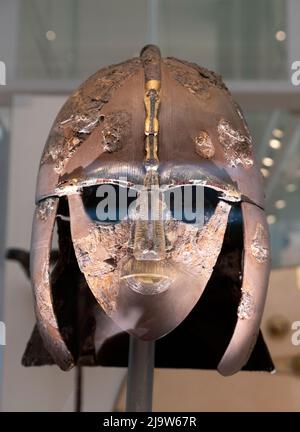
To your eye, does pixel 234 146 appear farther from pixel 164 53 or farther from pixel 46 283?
pixel 164 53

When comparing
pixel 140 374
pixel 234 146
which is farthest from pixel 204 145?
pixel 140 374

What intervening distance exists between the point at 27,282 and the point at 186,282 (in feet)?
2.05

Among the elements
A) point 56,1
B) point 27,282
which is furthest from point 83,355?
point 56,1

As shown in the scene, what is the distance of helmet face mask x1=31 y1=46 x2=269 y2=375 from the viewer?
0.80m

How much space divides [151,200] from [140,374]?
0.92 feet

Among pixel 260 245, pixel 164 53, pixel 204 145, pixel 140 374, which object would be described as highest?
pixel 164 53

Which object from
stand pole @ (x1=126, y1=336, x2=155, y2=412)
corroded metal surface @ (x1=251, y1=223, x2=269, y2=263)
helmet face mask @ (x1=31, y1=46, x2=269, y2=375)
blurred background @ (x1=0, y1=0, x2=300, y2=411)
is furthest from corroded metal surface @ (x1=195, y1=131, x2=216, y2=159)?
blurred background @ (x1=0, y1=0, x2=300, y2=411)

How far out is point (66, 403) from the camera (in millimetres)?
1295

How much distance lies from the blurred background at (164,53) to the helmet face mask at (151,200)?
42cm

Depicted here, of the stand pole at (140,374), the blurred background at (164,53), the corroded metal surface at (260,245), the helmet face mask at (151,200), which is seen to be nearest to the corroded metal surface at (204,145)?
the helmet face mask at (151,200)

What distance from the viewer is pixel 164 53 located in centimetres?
150

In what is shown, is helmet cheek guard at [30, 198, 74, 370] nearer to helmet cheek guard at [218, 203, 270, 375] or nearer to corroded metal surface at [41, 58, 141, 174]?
corroded metal surface at [41, 58, 141, 174]

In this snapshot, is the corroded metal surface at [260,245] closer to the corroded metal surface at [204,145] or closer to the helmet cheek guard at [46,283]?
the corroded metal surface at [204,145]

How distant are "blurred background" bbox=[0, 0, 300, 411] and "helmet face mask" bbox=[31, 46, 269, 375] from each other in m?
0.42
